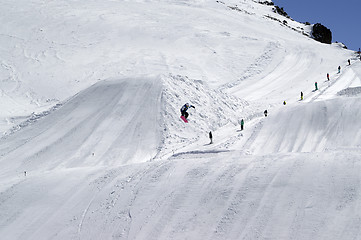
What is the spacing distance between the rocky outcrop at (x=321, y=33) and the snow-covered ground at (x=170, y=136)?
1116 inches

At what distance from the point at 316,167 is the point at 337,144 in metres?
6.28

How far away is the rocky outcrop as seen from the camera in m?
78.4

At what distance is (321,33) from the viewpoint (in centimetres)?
7881

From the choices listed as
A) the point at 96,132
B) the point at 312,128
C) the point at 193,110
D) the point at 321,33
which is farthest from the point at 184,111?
the point at 321,33

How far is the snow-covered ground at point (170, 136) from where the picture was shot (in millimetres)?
12016

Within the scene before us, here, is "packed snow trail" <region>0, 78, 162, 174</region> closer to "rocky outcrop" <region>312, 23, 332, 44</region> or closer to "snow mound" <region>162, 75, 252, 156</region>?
"snow mound" <region>162, 75, 252, 156</region>

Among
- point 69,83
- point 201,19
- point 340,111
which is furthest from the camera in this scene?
point 201,19

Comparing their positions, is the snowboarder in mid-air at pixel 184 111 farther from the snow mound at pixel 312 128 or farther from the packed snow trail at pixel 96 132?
the snow mound at pixel 312 128

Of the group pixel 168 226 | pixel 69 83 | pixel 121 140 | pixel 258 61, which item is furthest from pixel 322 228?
pixel 258 61

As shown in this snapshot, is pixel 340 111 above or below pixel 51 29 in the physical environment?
below

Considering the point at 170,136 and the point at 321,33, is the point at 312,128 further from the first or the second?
the point at 321,33

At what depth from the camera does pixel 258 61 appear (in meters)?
45.4

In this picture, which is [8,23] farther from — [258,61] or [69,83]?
[258,61]

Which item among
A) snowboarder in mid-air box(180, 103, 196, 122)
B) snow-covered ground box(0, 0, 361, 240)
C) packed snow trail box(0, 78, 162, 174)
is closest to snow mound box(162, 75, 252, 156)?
snow-covered ground box(0, 0, 361, 240)
